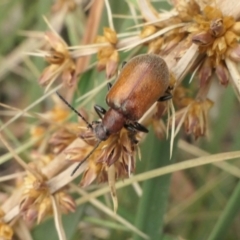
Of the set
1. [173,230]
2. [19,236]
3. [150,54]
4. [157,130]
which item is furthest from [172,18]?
[173,230]

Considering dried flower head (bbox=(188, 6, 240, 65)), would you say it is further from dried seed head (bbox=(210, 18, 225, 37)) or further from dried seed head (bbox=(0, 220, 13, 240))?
dried seed head (bbox=(0, 220, 13, 240))

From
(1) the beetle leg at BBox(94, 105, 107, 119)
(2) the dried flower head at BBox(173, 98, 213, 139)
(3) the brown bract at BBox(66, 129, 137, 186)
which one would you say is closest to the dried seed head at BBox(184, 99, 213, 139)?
(2) the dried flower head at BBox(173, 98, 213, 139)

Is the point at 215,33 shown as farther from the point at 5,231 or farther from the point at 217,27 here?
the point at 5,231

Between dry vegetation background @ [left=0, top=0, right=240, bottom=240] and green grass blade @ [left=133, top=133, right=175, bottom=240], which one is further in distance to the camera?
green grass blade @ [left=133, top=133, right=175, bottom=240]

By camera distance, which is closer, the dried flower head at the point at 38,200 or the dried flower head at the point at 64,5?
the dried flower head at the point at 38,200

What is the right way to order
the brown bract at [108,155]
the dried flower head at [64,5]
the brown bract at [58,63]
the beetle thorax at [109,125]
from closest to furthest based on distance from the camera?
the brown bract at [108,155], the beetle thorax at [109,125], the brown bract at [58,63], the dried flower head at [64,5]

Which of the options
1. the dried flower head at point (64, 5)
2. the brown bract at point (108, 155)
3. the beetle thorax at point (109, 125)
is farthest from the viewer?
the dried flower head at point (64, 5)


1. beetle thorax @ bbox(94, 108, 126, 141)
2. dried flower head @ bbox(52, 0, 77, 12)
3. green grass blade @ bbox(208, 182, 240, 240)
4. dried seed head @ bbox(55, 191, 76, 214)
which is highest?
dried flower head @ bbox(52, 0, 77, 12)

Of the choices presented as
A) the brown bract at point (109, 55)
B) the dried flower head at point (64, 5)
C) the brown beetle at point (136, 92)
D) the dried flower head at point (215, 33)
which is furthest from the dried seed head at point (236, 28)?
the dried flower head at point (64, 5)

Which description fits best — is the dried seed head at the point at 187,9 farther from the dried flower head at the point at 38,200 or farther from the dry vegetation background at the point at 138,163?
the dried flower head at the point at 38,200
